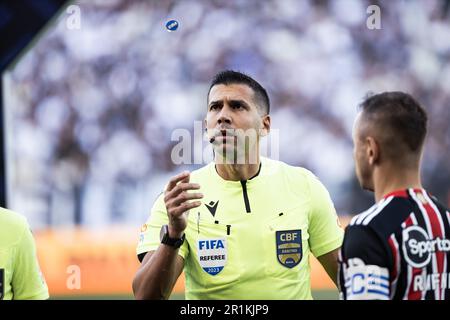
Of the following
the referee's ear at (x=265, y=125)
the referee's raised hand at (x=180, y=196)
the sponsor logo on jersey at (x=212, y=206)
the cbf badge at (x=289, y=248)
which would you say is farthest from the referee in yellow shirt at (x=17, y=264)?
the referee's ear at (x=265, y=125)

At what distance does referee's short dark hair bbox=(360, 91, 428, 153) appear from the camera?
9.09 ft

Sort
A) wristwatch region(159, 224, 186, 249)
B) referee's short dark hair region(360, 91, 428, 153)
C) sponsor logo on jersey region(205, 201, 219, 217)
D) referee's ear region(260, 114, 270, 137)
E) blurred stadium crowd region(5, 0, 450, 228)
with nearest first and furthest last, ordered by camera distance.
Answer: referee's short dark hair region(360, 91, 428, 153)
wristwatch region(159, 224, 186, 249)
sponsor logo on jersey region(205, 201, 219, 217)
referee's ear region(260, 114, 270, 137)
blurred stadium crowd region(5, 0, 450, 228)

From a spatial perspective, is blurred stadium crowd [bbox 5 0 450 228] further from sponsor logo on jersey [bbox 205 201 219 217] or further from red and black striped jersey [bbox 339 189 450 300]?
red and black striped jersey [bbox 339 189 450 300]

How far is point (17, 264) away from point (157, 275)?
667mm

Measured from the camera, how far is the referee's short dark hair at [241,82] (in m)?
4.14

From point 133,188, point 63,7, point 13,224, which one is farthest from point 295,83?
point 13,224

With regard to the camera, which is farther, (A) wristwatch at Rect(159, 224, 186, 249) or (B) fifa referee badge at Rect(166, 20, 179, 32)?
(B) fifa referee badge at Rect(166, 20, 179, 32)

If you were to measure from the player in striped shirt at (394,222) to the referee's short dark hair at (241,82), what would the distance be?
4.49ft

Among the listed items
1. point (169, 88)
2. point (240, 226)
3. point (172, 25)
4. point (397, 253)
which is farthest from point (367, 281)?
point (172, 25)

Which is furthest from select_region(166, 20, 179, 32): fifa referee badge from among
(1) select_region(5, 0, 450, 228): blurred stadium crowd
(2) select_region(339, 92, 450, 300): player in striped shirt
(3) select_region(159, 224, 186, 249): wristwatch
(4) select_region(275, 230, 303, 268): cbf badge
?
(2) select_region(339, 92, 450, 300): player in striped shirt

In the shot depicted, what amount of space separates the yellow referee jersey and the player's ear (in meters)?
1.14

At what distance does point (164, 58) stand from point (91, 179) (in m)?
2.14

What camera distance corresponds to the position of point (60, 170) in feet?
35.2

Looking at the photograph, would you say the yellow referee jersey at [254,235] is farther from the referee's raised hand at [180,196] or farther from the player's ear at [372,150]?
the player's ear at [372,150]
